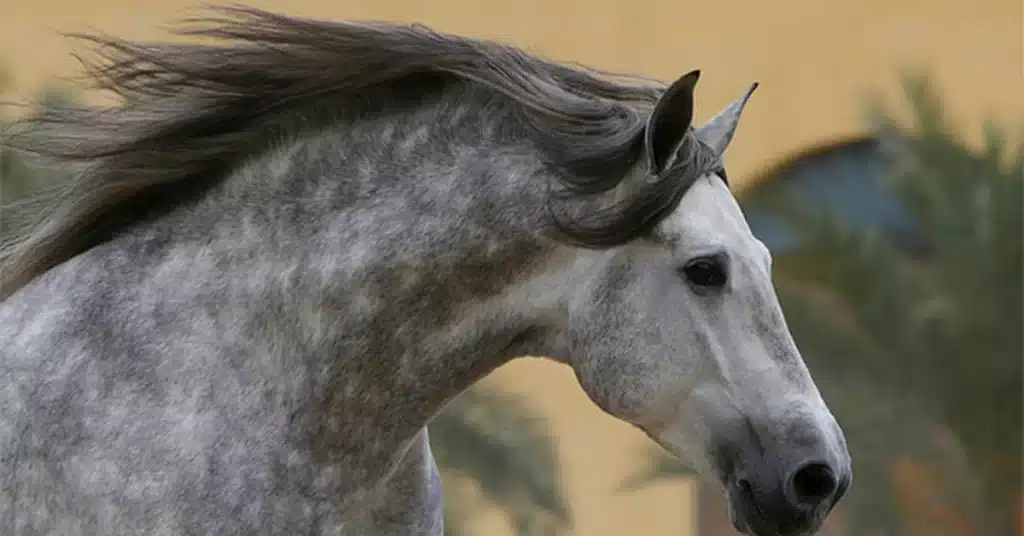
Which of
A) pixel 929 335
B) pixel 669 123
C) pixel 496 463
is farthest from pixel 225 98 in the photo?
pixel 929 335

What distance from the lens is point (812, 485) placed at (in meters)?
3.20

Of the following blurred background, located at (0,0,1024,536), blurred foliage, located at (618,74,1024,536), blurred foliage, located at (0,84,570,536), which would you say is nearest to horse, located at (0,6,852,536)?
blurred background, located at (0,0,1024,536)

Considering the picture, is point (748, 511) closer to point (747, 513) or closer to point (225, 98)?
point (747, 513)

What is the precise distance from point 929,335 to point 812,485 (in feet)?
26.6

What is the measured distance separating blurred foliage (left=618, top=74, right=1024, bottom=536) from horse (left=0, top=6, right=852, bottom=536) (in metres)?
7.78

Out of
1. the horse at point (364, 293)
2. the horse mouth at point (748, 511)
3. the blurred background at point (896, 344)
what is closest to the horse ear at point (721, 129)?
the horse at point (364, 293)

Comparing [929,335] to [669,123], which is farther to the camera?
[929,335]

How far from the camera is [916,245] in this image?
11.9 meters

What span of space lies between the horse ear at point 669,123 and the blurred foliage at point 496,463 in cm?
697

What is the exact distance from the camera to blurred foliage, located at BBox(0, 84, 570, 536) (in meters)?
10.5

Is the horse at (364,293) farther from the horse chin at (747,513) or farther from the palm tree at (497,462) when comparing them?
the palm tree at (497,462)

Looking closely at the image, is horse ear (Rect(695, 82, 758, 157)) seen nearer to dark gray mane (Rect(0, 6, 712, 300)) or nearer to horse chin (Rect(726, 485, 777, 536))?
dark gray mane (Rect(0, 6, 712, 300))

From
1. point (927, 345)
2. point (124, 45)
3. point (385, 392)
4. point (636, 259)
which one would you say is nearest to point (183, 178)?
point (124, 45)

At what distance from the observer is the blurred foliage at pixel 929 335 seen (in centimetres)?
1103
